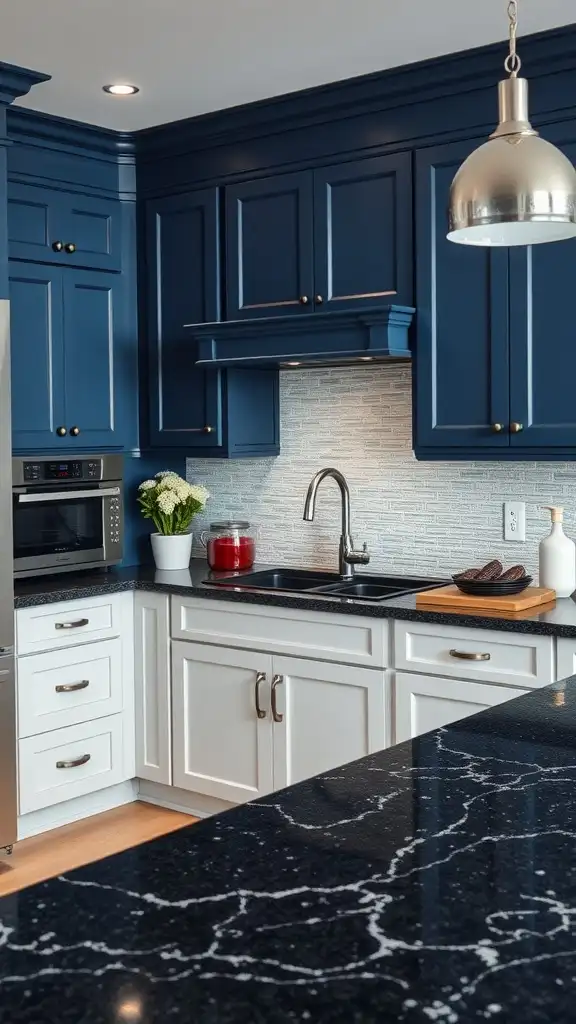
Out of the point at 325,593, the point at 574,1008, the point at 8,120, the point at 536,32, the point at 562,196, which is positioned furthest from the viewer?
the point at 8,120

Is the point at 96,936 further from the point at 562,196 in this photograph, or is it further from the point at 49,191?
the point at 49,191

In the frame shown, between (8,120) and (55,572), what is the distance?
160cm

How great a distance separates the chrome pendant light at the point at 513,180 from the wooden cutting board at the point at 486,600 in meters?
1.61

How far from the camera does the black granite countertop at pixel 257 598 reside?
3.13 metres

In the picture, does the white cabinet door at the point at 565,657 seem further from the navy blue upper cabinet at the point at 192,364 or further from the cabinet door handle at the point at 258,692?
the navy blue upper cabinet at the point at 192,364

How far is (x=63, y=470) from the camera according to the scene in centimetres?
416

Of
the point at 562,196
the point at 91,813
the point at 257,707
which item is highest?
the point at 562,196

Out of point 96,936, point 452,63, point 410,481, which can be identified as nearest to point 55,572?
point 410,481

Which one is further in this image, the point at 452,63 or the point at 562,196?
the point at 452,63

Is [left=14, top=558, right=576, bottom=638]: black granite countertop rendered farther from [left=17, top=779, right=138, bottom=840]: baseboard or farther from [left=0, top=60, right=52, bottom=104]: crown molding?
[left=0, top=60, right=52, bottom=104]: crown molding

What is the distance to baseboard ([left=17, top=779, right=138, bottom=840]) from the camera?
3.95 m

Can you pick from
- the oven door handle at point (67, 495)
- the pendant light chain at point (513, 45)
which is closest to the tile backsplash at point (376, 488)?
the oven door handle at point (67, 495)

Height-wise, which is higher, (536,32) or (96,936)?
(536,32)

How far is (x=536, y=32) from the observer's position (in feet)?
10.7
